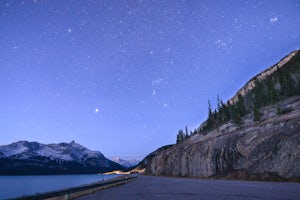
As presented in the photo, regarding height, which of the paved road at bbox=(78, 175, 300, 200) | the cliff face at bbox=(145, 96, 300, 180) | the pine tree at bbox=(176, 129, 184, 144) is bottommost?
the paved road at bbox=(78, 175, 300, 200)

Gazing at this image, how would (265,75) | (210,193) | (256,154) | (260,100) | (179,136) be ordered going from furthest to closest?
1. (265,75)
2. (179,136)
3. (260,100)
4. (256,154)
5. (210,193)

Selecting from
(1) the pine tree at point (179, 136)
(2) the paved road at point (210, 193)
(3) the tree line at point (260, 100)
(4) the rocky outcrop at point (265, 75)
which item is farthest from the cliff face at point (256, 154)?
(4) the rocky outcrop at point (265, 75)

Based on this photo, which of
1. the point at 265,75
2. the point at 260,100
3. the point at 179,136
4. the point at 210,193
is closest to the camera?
the point at 210,193

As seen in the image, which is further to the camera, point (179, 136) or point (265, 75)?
point (265, 75)

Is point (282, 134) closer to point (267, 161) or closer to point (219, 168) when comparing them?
point (267, 161)

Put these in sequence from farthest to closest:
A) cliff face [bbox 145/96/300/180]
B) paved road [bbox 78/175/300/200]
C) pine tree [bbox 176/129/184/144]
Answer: pine tree [bbox 176/129/184/144]
cliff face [bbox 145/96/300/180]
paved road [bbox 78/175/300/200]

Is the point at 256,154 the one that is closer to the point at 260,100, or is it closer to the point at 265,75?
the point at 260,100

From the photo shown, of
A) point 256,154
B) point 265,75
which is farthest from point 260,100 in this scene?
point 265,75

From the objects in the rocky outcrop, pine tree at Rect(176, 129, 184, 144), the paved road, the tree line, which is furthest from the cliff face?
the rocky outcrop

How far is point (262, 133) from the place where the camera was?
4338cm

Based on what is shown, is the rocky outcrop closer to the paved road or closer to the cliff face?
the cliff face

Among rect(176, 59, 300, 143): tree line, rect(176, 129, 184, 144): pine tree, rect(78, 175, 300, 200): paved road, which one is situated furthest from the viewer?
rect(176, 129, 184, 144): pine tree

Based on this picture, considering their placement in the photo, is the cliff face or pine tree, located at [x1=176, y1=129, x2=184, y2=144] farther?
pine tree, located at [x1=176, y1=129, x2=184, y2=144]

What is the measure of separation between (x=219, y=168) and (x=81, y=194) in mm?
38605
